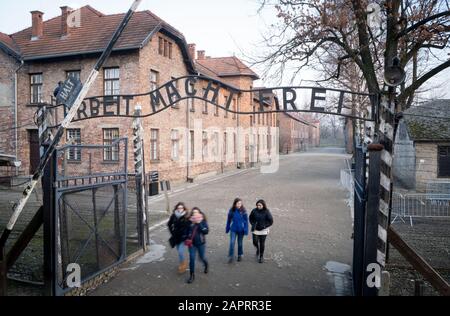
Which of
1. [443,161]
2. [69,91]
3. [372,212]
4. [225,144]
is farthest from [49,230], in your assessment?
[225,144]

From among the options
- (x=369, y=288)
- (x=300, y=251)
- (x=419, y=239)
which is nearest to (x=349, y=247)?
(x=300, y=251)

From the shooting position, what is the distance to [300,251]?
895 cm

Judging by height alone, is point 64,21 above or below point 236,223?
above

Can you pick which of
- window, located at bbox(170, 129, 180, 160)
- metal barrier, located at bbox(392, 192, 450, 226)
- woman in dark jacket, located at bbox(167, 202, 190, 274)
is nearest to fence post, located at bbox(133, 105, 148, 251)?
woman in dark jacket, located at bbox(167, 202, 190, 274)

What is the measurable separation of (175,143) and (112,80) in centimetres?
558

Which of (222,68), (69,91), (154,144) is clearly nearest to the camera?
(69,91)

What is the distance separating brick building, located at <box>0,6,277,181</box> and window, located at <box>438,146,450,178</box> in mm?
11459

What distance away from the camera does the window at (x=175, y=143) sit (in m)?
22.5

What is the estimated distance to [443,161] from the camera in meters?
19.2

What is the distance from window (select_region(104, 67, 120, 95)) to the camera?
19.3m

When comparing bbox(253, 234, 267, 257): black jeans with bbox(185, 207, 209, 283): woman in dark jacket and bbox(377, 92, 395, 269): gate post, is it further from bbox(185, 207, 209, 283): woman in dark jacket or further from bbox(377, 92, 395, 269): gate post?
bbox(377, 92, 395, 269): gate post

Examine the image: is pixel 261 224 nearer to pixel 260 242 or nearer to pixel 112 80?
pixel 260 242

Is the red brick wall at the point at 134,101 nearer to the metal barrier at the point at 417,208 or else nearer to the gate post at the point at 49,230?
the metal barrier at the point at 417,208

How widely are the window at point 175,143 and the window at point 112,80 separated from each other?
14.7 feet
